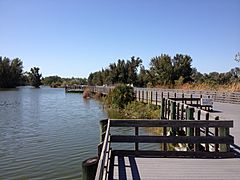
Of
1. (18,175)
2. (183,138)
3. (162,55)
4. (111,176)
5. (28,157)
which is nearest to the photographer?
(111,176)

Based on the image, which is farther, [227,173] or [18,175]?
[18,175]

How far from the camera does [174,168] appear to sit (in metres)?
7.16

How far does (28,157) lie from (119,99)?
67.0ft

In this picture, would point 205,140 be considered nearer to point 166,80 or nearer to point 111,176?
point 111,176

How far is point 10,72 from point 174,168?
126 m

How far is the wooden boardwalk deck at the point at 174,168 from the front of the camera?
655 centimetres

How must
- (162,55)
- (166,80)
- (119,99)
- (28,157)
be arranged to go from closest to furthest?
(28,157) → (119,99) → (166,80) → (162,55)

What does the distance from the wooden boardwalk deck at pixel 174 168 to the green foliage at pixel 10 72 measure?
4805 inches

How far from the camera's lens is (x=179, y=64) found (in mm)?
68500

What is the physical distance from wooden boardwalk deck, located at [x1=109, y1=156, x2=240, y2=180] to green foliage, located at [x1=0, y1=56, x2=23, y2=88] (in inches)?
4805

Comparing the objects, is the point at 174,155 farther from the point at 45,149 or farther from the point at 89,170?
the point at 45,149

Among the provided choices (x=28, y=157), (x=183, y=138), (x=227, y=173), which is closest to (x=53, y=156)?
(x=28, y=157)

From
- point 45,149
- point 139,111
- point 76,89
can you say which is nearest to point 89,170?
point 45,149

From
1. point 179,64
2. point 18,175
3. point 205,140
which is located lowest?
point 18,175
